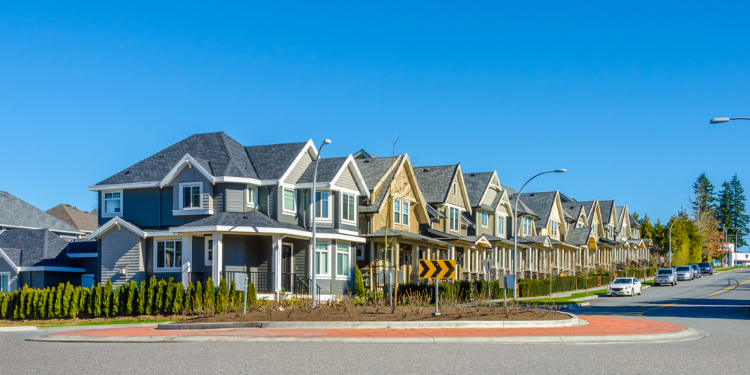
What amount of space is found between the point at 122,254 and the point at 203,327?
1839 centimetres

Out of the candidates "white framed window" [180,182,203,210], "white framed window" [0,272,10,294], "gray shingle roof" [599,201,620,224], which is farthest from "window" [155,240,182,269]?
"gray shingle roof" [599,201,620,224]

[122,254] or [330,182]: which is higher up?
[330,182]

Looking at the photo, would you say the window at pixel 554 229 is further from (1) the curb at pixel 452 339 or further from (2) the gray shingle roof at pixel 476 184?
(1) the curb at pixel 452 339

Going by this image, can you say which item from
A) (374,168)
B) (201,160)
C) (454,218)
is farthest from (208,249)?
(454,218)

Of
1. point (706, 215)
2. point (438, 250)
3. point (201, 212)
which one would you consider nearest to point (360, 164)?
point (438, 250)

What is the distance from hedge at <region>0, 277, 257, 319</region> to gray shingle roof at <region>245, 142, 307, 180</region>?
842 centimetres

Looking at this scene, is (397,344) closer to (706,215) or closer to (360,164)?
(360,164)

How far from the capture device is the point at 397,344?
16750 millimetres

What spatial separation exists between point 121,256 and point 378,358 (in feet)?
88.9

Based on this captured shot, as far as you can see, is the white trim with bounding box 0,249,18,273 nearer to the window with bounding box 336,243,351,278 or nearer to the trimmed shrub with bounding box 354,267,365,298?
the window with bounding box 336,243,351,278

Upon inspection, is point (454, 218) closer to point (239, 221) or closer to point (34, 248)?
point (239, 221)

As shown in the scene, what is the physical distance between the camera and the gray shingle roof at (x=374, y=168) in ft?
147

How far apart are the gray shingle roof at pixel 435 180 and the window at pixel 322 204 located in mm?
13508

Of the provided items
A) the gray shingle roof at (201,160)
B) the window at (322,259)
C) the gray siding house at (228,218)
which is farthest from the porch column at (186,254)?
the window at (322,259)
